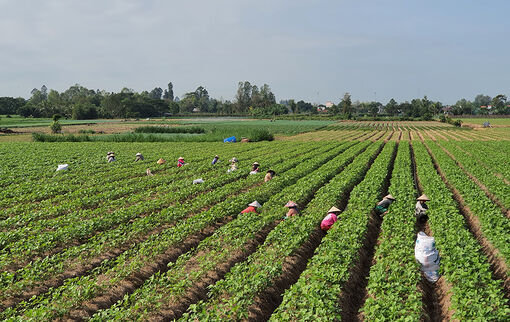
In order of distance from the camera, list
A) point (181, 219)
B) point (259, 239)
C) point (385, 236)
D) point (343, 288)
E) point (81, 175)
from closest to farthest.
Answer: point (343, 288) < point (385, 236) < point (259, 239) < point (181, 219) < point (81, 175)

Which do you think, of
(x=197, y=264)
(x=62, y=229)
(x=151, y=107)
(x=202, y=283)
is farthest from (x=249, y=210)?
(x=151, y=107)

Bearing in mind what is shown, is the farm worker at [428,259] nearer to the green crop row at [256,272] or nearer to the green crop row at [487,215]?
the green crop row at [487,215]

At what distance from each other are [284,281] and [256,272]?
83cm

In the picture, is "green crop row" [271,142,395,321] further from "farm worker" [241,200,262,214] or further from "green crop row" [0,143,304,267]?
"green crop row" [0,143,304,267]

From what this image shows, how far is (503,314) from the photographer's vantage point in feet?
19.5

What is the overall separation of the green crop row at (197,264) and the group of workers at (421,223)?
54cm

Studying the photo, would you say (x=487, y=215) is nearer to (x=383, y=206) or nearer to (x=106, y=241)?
(x=383, y=206)

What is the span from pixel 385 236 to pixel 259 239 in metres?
3.89

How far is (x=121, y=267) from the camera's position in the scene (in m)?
8.84

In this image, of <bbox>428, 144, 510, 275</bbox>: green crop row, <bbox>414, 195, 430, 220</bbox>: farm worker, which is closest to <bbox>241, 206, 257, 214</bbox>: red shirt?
<bbox>414, 195, 430, 220</bbox>: farm worker

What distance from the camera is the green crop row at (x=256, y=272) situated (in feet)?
22.0

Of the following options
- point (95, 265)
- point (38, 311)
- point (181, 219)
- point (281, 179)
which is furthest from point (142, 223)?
point (281, 179)

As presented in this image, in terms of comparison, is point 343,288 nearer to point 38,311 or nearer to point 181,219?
point 38,311

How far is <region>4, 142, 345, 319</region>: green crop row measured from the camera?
7105mm
